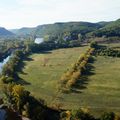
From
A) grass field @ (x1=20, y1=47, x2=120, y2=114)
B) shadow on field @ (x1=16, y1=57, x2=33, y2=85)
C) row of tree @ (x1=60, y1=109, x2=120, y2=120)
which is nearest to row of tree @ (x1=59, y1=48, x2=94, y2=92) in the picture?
grass field @ (x1=20, y1=47, x2=120, y2=114)

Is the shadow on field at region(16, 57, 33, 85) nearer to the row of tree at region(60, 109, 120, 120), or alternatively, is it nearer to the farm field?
the farm field

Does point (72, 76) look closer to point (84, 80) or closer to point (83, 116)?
point (84, 80)

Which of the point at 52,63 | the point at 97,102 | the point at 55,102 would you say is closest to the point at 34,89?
the point at 55,102

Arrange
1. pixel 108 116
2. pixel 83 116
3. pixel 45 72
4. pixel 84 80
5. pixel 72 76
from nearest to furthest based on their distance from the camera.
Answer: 1. pixel 108 116
2. pixel 83 116
3. pixel 84 80
4. pixel 72 76
5. pixel 45 72

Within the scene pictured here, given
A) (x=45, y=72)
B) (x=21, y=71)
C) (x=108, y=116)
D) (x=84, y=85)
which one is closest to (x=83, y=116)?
(x=108, y=116)

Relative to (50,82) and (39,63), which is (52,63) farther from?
(50,82)

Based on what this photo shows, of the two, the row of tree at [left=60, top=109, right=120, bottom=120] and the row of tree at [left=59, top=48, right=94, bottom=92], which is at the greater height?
the row of tree at [left=59, top=48, right=94, bottom=92]

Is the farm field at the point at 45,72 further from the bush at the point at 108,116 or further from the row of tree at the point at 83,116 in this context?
the bush at the point at 108,116

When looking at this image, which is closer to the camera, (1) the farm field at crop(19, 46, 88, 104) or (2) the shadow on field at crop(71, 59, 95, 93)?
(2) the shadow on field at crop(71, 59, 95, 93)

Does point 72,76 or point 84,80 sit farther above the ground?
→ point 72,76
